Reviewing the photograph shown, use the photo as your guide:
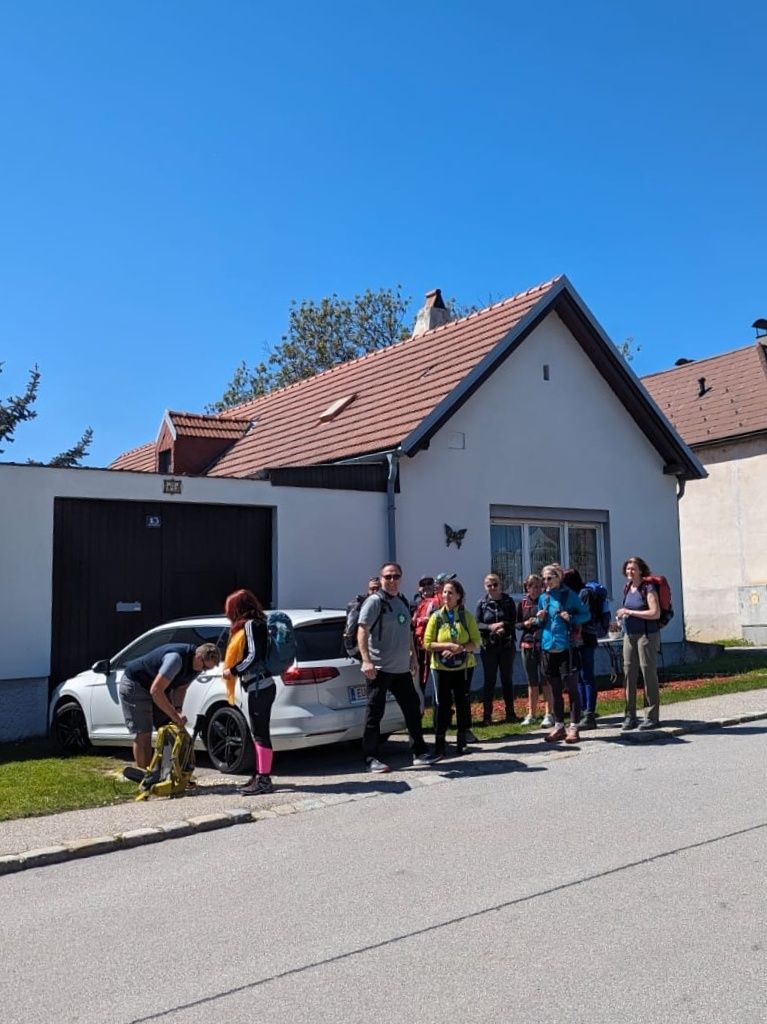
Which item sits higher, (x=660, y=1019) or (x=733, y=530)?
(x=733, y=530)

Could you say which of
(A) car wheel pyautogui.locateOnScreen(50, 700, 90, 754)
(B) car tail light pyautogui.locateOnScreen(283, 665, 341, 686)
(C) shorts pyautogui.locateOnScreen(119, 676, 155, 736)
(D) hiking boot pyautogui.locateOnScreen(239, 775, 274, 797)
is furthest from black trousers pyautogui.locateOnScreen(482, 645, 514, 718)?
(A) car wheel pyautogui.locateOnScreen(50, 700, 90, 754)

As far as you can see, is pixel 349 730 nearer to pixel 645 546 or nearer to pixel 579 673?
pixel 579 673

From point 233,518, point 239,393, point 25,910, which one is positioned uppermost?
point 239,393

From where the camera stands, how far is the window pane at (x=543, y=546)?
16.3m

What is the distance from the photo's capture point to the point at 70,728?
34.7 ft

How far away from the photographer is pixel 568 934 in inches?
181

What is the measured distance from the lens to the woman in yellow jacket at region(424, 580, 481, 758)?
976 cm

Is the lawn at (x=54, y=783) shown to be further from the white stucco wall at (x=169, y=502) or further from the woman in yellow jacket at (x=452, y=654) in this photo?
the woman in yellow jacket at (x=452, y=654)

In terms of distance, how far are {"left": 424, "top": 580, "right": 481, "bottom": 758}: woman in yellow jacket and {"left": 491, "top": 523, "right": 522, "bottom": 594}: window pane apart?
5.65 metres

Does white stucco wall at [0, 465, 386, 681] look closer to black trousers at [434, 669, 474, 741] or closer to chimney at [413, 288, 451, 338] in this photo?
black trousers at [434, 669, 474, 741]

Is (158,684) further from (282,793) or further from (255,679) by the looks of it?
(282,793)

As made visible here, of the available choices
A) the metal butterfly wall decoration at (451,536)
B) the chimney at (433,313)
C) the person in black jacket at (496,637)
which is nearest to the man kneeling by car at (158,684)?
the person in black jacket at (496,637)

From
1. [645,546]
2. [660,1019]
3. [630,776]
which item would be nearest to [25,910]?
[660,1019]

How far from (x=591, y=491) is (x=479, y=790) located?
379 inches
